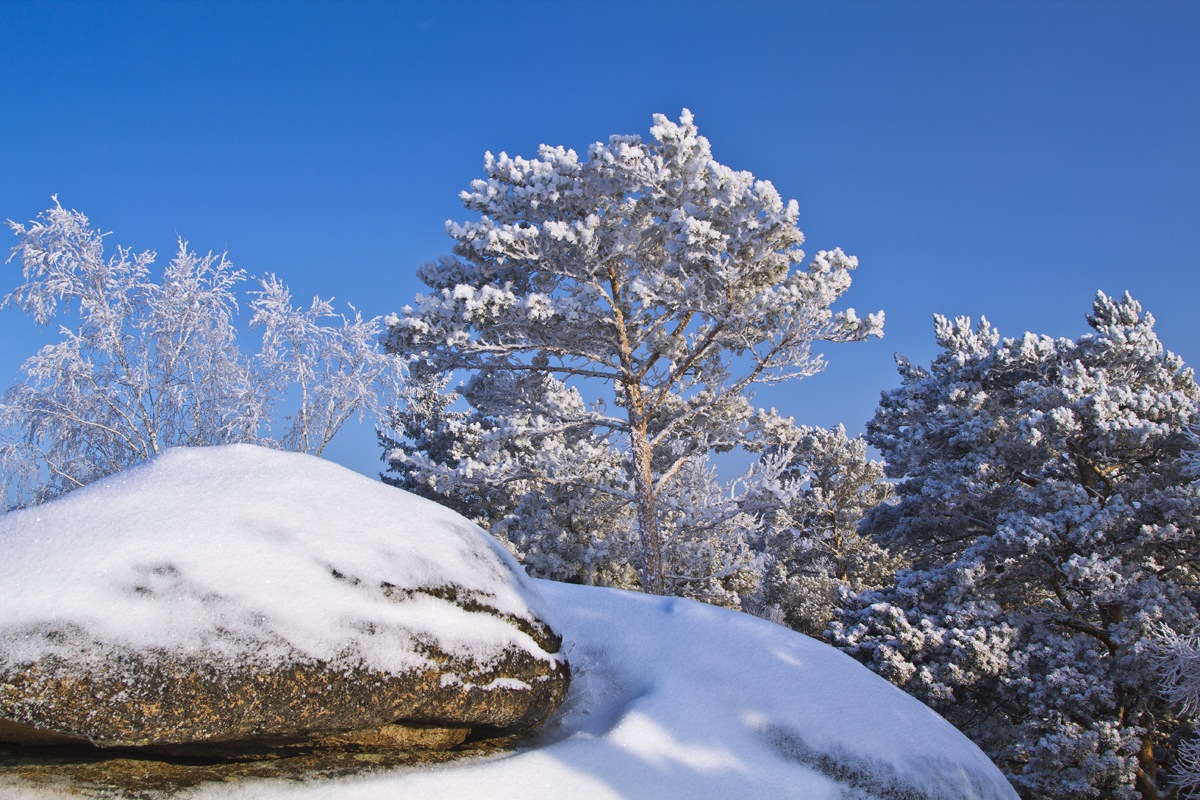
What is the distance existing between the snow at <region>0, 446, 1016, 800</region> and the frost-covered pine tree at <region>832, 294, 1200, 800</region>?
25.1ft

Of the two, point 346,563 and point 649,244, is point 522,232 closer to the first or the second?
point 649,244

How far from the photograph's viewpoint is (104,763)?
297cm

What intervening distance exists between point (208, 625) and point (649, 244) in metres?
11.2

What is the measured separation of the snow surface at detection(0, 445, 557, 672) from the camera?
9.37ft

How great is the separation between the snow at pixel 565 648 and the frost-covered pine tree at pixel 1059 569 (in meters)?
7.66

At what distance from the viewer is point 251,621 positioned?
3.00 m

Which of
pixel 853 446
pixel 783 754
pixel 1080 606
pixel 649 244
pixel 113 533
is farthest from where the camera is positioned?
pixel 853 446

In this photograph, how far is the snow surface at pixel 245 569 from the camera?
2855mm

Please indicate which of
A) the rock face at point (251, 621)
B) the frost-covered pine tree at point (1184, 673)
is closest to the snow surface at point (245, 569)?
the rock face at point (251, 621)

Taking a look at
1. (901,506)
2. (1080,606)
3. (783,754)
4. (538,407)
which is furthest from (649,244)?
(783,754)

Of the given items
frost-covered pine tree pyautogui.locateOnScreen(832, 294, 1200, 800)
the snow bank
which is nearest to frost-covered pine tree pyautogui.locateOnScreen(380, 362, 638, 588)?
frost-covered pine tree pyautogui.locateOnScreen(832, 294, 1200, 800)

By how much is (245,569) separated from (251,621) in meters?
0.27

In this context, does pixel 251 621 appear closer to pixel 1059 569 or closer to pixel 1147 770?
pixel 1059 569

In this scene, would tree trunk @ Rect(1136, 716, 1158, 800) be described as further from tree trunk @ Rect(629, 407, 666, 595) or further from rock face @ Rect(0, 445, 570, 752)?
rock face @ Rect(0, 445, 570, 752)
